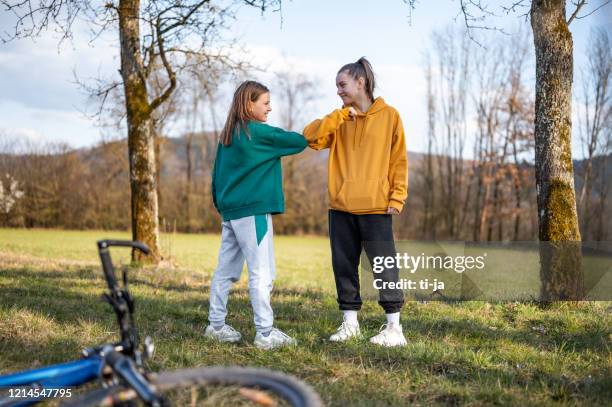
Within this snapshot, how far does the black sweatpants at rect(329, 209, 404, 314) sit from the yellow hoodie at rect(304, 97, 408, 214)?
0.11m

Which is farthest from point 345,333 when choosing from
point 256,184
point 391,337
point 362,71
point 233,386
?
point 233,386

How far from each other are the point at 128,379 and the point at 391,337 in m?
2.75

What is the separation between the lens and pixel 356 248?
4504 mm

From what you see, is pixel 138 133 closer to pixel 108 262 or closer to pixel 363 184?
pixel 363 184

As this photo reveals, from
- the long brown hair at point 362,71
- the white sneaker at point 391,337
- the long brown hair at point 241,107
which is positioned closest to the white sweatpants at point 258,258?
the long brown hair at point 241,107

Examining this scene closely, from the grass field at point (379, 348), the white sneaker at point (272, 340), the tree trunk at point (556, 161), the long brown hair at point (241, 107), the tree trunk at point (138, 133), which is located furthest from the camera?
the tree trunk at point (138, 133)

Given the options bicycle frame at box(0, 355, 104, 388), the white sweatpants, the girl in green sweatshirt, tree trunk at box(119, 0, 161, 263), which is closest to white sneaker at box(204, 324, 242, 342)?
the girl in green sweatshirt

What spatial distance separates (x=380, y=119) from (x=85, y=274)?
624cm

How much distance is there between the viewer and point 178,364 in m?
3.58

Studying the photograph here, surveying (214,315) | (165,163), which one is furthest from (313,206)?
(214,315)

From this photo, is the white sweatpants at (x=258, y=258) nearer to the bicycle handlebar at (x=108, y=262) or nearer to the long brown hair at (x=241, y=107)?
the long brown hair at (x=241, y=107)

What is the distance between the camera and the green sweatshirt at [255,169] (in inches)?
162

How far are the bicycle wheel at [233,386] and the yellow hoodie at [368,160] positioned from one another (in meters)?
2.49

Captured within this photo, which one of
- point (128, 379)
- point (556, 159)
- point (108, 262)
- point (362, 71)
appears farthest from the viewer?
point (556, 159)
